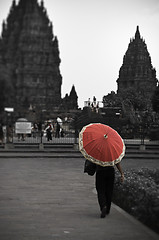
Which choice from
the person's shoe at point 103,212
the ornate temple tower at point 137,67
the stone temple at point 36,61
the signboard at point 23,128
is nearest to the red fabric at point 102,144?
the person's shoe at point 103,212

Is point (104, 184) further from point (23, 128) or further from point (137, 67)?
point (137, 67)

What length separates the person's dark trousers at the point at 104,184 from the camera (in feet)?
27.8

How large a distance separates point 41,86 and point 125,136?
9309 centimetres

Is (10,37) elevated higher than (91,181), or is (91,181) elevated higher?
(10,37)

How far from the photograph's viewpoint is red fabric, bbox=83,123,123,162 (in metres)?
8.32

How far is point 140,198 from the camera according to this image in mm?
8430

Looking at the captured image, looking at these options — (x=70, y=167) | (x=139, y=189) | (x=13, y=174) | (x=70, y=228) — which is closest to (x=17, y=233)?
(x=70, y=228)

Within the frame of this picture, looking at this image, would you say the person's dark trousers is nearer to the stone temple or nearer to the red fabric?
the red fabric

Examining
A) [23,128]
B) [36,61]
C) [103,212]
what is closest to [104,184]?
[103,212]

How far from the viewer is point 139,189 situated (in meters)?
9.01

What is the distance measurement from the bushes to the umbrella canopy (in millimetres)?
805

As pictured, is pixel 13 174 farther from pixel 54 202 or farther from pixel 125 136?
pixel 125 136

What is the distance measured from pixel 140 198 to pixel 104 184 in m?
0.65

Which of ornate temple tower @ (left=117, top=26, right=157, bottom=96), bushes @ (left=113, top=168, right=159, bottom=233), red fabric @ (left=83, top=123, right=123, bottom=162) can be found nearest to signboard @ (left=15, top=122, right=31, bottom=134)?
bushes @ (left=113, top=168, right=159, bottom=233)
